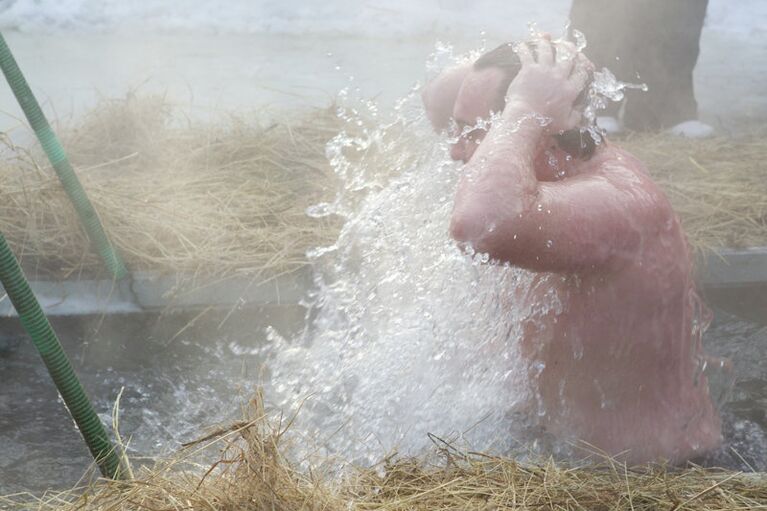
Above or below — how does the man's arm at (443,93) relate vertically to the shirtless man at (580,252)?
above

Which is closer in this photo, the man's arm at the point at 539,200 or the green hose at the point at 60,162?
the man's arm at the point at 539,200

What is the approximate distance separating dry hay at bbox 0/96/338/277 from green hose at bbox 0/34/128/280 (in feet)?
0.48

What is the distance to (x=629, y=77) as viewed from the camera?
16.6 ft

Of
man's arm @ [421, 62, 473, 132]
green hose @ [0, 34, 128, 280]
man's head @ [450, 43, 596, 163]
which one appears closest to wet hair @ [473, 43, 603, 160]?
man's head @ [450, 43, 596, 163]

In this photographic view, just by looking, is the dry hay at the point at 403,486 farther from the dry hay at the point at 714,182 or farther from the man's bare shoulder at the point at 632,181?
the dry hay at the point at 714,182

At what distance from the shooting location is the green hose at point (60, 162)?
270 centimetres

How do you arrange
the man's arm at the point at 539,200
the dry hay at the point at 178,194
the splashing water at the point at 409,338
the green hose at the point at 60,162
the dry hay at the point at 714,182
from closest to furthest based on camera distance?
1. the man's arm at the point at 539,200
2. the splashing water at the point at 409,338
3. the green hose at the point at 60,162
4. the dry hay at the point at 178,194
5. the dry hay at the point at 714,182

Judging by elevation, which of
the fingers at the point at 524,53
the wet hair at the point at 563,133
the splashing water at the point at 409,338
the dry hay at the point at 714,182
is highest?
the fingers at the point at 524,53

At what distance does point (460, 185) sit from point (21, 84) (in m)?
1.64

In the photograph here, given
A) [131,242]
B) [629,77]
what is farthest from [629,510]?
[629,77]

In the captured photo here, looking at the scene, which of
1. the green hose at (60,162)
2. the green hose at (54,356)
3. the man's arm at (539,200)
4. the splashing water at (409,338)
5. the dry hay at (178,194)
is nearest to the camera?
the man's arm at (539,200)

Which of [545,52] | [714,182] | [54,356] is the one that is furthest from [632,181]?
[714,182]

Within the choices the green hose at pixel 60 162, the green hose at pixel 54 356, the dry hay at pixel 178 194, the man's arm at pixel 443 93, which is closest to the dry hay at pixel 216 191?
the dry hay at pixel 178 194

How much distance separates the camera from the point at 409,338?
2.49 metres
